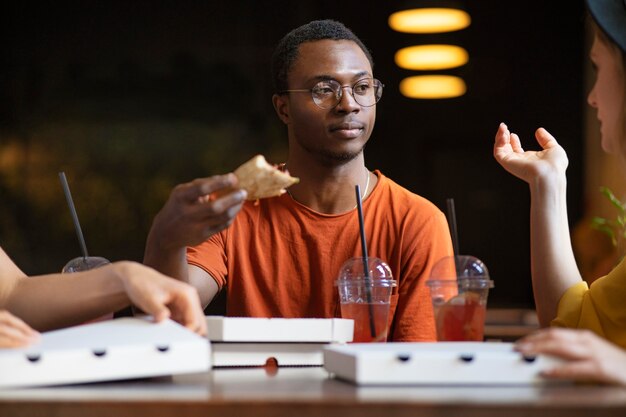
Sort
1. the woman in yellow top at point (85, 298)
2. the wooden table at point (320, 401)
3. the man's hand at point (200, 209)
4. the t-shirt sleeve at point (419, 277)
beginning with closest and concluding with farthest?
the wooden table at point (320, 401)
the woman in yellow top at point (85, 298)
the man's hand at point (200, 209)
the t-shirt sleeve at point (419, 277)

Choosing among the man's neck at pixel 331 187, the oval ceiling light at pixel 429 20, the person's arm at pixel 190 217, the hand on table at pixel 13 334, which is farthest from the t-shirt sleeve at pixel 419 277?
the oval ceiling light at pixel 429 20

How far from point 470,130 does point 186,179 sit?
1.73 meters

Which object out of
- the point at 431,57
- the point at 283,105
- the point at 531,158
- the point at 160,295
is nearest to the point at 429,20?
the point at 431,57

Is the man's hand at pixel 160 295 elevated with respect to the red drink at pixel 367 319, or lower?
elevated

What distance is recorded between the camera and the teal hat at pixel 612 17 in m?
1.49

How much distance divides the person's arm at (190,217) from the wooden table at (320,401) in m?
0.49

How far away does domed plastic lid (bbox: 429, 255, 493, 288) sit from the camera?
170 cm

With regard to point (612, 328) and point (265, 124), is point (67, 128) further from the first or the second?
point (612, 328)

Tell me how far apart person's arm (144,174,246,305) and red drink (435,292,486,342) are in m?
0.38

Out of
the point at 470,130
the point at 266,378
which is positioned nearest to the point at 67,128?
the point at 470,130

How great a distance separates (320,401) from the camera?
106 centimetres

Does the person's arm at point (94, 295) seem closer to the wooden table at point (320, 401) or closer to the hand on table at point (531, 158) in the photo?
the wooden table at point (320, 401)

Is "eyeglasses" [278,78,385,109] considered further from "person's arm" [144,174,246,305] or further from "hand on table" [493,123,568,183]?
"person's arm" [144,174,246,305]

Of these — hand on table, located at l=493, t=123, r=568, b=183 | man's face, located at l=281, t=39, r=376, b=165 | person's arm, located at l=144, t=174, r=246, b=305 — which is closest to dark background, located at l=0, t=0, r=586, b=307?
man's face, located at l=281, t=39, r=376, b=165
